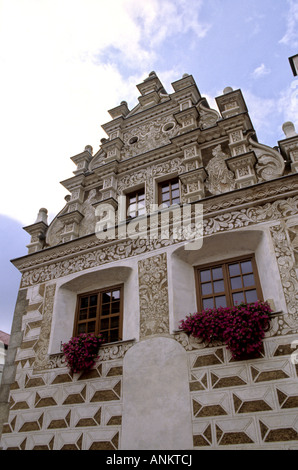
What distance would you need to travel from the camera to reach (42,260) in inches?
359

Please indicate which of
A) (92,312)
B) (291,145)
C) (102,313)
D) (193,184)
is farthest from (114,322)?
(291,145)

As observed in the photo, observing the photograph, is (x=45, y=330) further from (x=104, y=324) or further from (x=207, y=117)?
(x=207, y=117)

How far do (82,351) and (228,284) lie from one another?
2.86m

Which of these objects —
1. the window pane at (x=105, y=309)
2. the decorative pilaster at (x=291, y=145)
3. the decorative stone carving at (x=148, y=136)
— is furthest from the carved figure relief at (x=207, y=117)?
the window pane at (x=105, y=309)

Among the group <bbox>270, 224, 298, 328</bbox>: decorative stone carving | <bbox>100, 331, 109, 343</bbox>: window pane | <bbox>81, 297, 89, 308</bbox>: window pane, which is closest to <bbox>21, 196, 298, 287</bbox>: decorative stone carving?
<bbox>270, 224, 298, 328</bbox>: decorative stone carving

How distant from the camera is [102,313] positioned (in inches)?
312

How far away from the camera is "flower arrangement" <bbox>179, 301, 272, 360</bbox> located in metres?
5.82

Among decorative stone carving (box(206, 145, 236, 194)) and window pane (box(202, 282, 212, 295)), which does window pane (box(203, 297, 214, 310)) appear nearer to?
window pane (box(202, 282, 212, 295))

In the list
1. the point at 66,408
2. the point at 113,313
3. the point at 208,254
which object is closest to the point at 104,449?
the point at 66,408

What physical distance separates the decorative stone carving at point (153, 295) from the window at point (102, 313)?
68cm

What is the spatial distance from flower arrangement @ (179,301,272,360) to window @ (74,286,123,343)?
1613mm

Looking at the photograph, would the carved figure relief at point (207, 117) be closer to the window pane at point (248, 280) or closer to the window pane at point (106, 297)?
the window pane at point (248, 280)

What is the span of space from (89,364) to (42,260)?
305cm

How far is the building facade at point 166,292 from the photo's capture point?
5754 mm
